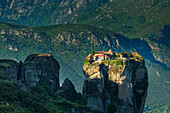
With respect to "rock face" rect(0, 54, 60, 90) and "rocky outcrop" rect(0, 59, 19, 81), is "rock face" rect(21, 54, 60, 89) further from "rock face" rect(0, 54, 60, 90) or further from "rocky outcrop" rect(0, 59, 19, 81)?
"rocky outcrop" rect(0, 59, 19, 81)

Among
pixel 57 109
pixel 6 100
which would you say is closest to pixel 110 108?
pixel 57 109

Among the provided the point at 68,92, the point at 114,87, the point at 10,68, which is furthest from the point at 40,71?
the point at 114,87

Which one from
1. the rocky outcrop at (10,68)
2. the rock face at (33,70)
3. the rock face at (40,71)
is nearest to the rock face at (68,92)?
the rock face at (40,71)

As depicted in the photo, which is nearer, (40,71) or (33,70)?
(33,70)

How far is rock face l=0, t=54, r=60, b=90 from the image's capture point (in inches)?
3279

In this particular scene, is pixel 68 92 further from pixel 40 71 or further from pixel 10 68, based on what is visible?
pixel 10 68

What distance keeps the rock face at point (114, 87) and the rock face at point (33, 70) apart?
11919mm

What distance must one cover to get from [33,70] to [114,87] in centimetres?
2764

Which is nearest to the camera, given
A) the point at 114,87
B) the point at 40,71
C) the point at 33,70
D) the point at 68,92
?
the point at 33,70

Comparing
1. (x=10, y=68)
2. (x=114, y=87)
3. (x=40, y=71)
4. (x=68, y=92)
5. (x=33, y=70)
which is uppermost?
(x=10, y=68)

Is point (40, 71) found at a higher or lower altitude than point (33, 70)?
lower

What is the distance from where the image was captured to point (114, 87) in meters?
102

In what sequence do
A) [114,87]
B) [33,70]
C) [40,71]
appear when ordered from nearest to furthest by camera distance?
[33,70], [40,71], [114,87]

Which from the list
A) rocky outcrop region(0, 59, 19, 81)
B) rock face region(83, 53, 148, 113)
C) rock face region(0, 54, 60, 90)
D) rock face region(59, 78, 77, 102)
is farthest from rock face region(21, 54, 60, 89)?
rock face region(83, 53, 148, 113)
